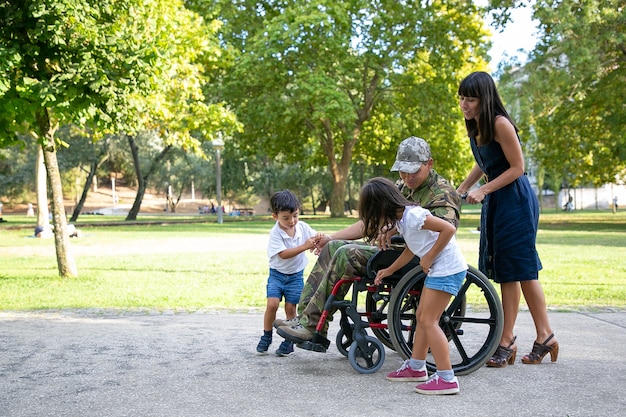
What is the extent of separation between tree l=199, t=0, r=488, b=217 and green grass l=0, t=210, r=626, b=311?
14.8m

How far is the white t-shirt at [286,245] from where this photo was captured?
580 cm

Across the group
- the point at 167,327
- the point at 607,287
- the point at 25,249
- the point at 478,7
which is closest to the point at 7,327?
the point at 167,327

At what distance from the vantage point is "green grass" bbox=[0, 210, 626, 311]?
941cm

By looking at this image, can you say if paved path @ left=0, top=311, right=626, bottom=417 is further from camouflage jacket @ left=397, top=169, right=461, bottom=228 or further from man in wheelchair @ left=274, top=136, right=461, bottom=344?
camouflage jacket @ left=397, top=169, right=461, bottom=228

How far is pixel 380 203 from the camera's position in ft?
15.8

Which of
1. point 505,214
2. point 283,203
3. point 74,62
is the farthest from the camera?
point 74,62

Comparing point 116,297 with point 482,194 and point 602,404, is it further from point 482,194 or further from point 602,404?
point 602,404

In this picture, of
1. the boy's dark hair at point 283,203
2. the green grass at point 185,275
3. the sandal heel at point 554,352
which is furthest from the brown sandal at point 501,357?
the green grass at point 185,275

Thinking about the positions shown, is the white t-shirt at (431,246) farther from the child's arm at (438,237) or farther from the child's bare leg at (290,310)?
the child's bare leg at (290,310)

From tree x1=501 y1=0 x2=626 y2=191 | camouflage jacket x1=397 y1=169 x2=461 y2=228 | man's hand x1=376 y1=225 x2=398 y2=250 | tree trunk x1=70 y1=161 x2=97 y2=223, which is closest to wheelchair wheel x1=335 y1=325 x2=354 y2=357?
man's hand x1=376 y1=225 x2=398 y2=250

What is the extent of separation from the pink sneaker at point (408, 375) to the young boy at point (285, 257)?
1041mm

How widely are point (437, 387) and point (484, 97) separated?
192 centimetres

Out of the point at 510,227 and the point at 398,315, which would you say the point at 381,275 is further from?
the point at 510,227

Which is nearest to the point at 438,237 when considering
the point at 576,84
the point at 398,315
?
the point at 398,315
